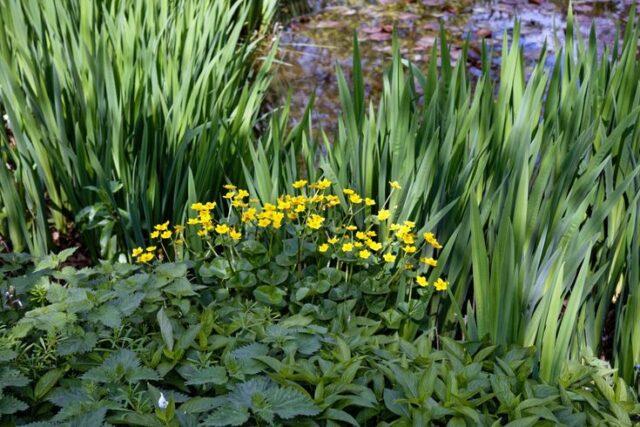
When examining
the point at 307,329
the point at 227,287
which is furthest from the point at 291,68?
the point at 307,329

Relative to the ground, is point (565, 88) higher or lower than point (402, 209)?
higher

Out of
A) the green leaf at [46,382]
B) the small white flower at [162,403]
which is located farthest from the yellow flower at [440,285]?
the green leaf at [46,382]

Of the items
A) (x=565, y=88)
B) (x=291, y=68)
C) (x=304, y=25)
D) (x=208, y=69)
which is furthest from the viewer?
(x=304, y=25)

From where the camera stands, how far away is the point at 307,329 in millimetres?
1520

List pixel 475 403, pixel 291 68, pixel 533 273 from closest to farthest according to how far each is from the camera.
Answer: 1. pixel 475 403
2. pixel 533 273
3. pixel 291 68

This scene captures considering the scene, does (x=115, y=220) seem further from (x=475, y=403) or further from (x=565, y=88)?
(x=565, y=88)

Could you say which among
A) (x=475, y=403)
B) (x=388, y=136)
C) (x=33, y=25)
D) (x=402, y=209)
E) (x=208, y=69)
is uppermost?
(x=33, y=25)

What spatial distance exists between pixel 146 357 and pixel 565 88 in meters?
1.52

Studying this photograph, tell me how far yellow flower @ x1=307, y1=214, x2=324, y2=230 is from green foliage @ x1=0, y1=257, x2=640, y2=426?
25 centimetres

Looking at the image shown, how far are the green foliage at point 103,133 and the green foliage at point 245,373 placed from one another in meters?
0.54

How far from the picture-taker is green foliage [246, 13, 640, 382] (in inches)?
64.5

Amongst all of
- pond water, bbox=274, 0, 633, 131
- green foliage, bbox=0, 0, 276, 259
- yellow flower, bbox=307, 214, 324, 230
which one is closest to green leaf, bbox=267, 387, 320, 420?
yellow flower, bbox=307, 214, 324, 230

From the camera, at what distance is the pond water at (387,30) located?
406 cm

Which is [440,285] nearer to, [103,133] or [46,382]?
[46,382]
